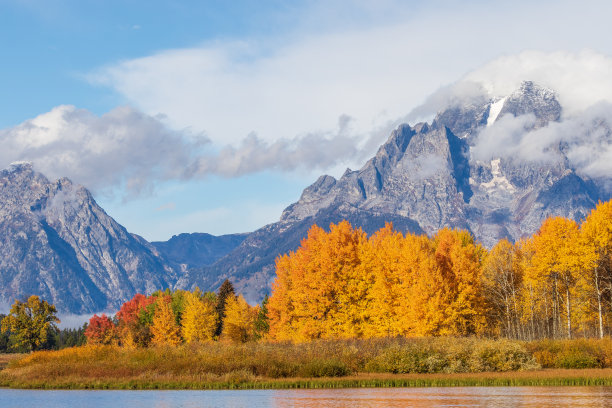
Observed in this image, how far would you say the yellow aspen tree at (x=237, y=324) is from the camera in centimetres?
11606

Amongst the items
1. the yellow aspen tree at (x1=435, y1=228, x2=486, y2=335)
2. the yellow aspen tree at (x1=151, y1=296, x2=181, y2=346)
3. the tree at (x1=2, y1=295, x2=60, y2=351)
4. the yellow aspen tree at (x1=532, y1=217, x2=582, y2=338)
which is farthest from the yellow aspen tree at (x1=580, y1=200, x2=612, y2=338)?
the tree at (x1=2, y1=295, x2=60, y2=351)

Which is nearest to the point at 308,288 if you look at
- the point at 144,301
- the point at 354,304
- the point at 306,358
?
the point at 354,304

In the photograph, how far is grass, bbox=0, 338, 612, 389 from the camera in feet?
169

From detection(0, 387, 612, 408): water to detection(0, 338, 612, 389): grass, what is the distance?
2964 mm

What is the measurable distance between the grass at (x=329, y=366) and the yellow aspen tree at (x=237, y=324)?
55.2 metres

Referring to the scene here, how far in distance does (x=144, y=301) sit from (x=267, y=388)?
14248 centimetres

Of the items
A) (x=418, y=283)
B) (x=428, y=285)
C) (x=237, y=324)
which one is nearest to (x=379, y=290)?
(x=418, y=283)

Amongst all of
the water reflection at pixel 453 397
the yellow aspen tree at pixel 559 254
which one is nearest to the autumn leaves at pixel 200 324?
the yellow aspen tree at pixel 559 254

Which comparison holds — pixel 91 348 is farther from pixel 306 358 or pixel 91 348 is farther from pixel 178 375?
pixel 306 358

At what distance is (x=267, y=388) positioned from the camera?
49938 mm

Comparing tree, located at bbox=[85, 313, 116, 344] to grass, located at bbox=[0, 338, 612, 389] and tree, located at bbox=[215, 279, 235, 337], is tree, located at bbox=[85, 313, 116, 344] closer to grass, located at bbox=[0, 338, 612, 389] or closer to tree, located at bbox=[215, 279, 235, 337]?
tree, located at bbox=[215, 279, 235, 337]

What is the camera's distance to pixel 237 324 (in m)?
117

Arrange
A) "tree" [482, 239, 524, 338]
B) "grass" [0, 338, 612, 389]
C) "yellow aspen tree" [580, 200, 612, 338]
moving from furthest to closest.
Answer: "tree" [482, 239, 524, 338] → "yellow aspen tree" [580, 200, 612, 338] → "grass" [0, 338, 612, 389]

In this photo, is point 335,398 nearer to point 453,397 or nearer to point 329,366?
point 453,397
